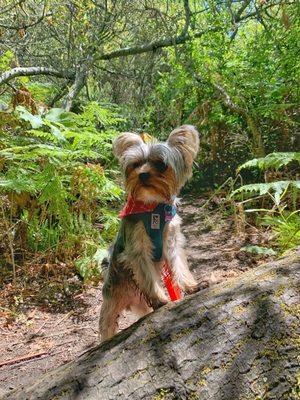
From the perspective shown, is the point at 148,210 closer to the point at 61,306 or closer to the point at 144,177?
the point at 144,177

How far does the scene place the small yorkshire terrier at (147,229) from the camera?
3.52 metres

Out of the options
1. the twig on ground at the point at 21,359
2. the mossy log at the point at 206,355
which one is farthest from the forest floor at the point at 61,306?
the mossy log at the point at 206,355

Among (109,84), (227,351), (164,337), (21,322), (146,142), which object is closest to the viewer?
(227,351)

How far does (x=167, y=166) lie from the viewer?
367 centimetres

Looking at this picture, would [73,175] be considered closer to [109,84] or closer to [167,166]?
[167,166]

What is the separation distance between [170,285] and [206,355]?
1836 mm

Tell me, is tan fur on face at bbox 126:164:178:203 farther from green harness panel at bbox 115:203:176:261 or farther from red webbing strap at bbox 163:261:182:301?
red webbing strap at bbox 163:261:182:301

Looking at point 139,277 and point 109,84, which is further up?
point 109,84

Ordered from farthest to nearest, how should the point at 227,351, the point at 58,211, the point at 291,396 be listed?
1. the point at 58,211
2. the point at 227,351
3. the point at 291,396

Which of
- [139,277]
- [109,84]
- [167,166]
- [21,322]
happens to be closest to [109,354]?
[139,277]

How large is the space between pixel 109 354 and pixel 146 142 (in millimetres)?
2188

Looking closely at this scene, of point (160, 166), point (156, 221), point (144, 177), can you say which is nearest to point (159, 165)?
point (160, 166)

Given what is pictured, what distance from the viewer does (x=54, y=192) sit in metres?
5.66

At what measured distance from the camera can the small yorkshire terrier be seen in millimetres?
3521
